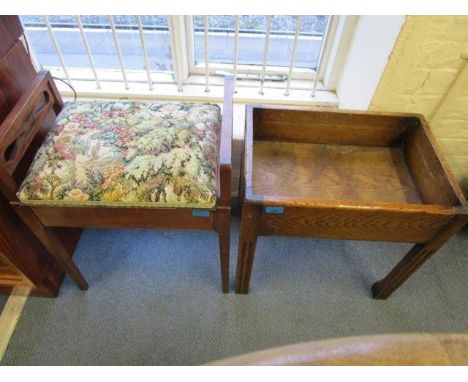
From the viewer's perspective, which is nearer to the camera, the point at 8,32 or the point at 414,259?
the point at 8,32

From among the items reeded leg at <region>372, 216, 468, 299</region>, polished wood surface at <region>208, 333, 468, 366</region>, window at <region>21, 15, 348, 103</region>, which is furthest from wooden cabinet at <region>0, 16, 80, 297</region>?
reeded leg at <region>372, 216, 468, 299</region>

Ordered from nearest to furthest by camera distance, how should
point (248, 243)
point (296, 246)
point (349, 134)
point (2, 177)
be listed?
point (2, 177) → point (248, 243) → point (349, 134) → point (296, 246)

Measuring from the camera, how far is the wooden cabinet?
2.60 ft

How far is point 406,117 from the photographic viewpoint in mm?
933

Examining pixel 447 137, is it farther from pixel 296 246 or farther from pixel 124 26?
pixel 124 26

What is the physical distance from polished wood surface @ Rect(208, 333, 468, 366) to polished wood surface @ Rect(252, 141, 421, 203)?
0.48 m

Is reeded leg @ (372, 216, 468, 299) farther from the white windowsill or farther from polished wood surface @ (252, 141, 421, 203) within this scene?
the white windowsill

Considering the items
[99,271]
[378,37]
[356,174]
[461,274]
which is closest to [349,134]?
[356,174]

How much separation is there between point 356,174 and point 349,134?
5.7 inches

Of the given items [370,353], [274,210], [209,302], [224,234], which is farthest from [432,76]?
[209,302]

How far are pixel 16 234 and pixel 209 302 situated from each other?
0.65m

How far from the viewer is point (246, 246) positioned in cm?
87

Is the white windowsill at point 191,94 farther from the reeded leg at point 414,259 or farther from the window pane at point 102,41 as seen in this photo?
the reeded leg at point 414,259

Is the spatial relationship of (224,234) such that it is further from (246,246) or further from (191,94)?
(191,94)
